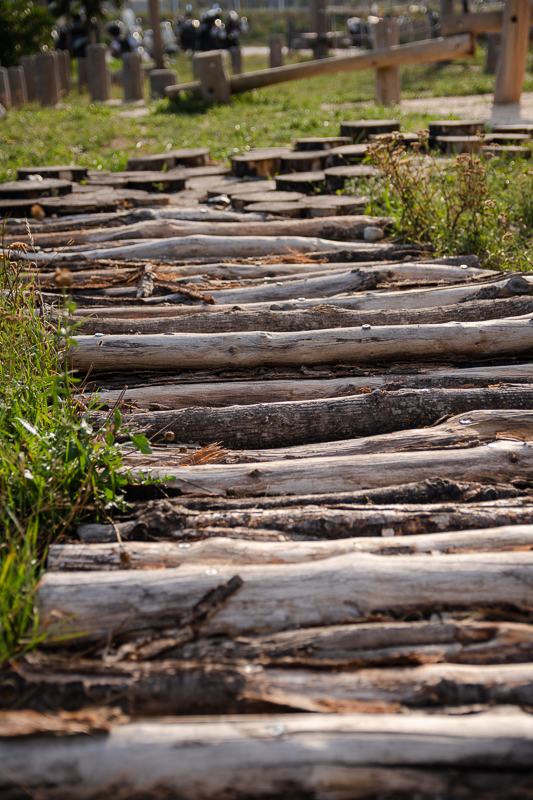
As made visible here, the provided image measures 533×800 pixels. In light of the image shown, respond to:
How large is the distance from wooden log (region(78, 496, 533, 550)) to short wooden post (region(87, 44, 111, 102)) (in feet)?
55.2

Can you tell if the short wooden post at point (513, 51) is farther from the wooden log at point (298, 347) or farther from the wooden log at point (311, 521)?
the wooden log at point (311, 521)

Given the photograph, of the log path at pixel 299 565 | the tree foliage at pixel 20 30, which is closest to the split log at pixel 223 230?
the log path at pixel 299 565

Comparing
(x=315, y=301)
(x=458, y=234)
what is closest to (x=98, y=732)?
(x=315, y=301)

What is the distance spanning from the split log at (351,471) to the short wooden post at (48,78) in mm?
15826

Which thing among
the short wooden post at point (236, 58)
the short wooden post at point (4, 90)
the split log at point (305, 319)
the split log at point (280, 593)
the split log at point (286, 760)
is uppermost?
the short wooden post at point (236, 58)

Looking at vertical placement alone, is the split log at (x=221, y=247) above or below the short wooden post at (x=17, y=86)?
below

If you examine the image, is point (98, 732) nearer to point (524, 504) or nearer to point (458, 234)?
point (524, 504)

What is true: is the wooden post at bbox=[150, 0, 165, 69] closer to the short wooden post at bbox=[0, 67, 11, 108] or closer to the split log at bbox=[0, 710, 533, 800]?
the short wooden post at bbox=[0, 67, 11, 108]

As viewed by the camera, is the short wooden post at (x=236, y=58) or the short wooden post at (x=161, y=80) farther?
the short wooden post at (x=236, y=58)

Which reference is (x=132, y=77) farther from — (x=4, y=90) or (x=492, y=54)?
(x=492, y=54)

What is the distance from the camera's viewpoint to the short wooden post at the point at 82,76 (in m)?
18.1

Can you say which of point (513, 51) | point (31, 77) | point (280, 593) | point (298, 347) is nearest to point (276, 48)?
point (31, 77)

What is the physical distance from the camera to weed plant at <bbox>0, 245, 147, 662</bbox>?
167 centimetres

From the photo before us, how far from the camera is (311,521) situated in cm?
210
